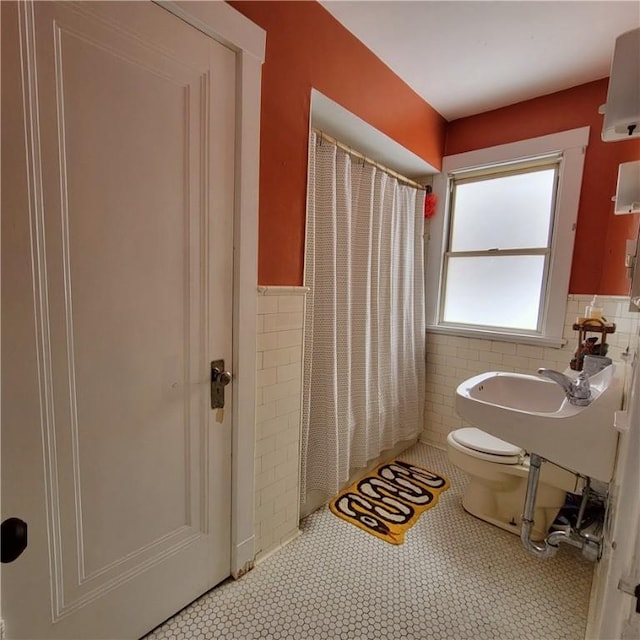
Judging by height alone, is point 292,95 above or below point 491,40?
below

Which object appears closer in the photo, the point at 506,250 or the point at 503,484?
the point at 503,484

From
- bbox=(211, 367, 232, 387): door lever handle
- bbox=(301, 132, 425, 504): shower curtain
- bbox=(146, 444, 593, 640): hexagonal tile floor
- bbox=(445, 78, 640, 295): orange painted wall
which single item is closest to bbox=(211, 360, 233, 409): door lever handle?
bbox=(211, 367, 232, 387): door lever handle

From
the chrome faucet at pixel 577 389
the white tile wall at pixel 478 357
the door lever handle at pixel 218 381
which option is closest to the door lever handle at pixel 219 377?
the door lever handle at pixel 218 381

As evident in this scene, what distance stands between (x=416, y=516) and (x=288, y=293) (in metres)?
1.44

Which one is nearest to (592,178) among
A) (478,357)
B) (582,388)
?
(478,357)

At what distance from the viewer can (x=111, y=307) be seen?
3.22 ft

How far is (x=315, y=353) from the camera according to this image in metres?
1.78

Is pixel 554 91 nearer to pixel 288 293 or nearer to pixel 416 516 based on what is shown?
pixel 288 293

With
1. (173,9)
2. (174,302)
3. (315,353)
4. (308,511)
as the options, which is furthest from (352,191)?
(308,511)

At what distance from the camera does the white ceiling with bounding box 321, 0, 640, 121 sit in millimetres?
1407

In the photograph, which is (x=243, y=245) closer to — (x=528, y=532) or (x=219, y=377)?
(x=219, y=377)

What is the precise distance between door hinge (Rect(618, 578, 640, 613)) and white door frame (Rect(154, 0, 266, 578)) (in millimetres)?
1125

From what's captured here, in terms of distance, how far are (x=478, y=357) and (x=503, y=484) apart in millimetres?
901

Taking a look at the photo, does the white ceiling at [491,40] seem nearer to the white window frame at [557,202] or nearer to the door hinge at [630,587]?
the white window frame at [557,202]
